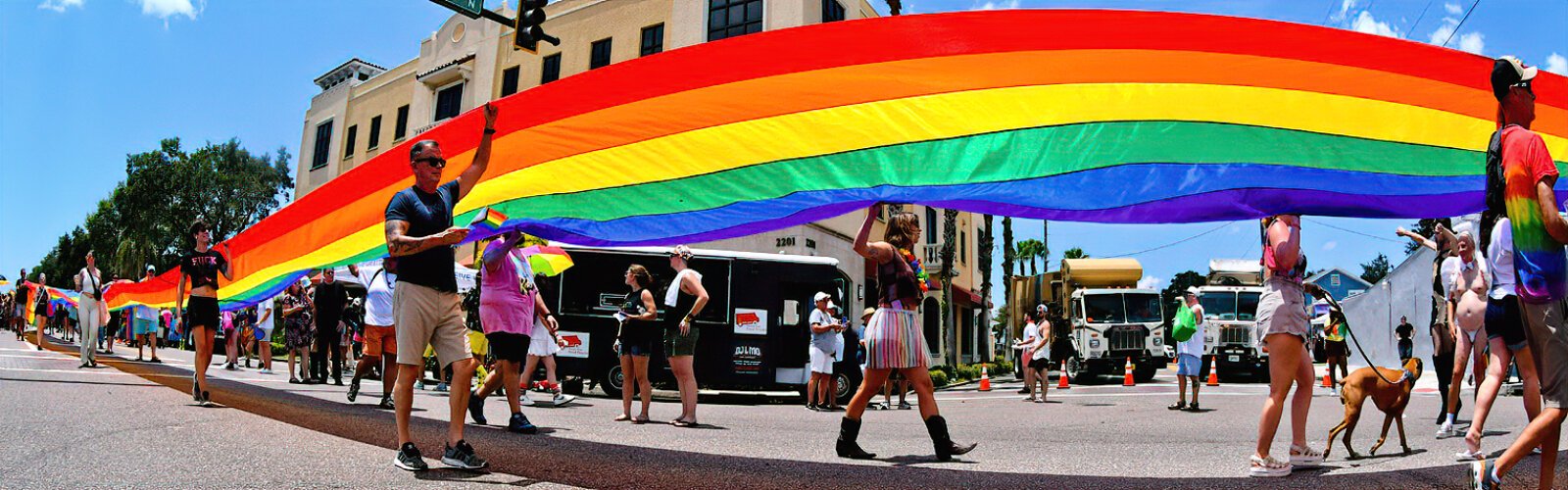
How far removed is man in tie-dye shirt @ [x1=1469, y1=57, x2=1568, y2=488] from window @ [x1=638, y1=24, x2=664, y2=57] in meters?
25.7

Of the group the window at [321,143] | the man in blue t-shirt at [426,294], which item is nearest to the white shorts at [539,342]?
the man in blue t-shirt at [426,294]

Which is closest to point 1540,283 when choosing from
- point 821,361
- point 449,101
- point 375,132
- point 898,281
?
point 898,281

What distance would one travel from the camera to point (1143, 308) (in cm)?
2353

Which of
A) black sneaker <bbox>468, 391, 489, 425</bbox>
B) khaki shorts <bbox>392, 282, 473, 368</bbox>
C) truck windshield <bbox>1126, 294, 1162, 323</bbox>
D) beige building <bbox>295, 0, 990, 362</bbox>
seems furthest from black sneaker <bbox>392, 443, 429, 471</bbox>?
truck windshield <bbox>1126, 294, 1162, 323</bbox>

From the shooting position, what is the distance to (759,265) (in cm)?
1495

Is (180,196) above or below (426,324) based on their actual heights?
above

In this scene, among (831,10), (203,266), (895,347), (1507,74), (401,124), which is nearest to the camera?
(1507,74)

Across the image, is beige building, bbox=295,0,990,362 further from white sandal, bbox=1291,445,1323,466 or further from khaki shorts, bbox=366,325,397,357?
white sandal, bbox=1291,445,1323,466

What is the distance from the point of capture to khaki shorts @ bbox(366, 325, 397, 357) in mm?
10164

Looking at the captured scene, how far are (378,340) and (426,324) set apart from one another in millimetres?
5902

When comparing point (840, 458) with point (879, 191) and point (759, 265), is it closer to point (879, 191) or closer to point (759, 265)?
point (879, 191)

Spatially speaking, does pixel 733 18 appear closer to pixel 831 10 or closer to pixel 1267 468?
pixel 831 10

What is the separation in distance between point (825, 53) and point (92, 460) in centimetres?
460

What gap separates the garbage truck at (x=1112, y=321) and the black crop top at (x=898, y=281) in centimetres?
1740
